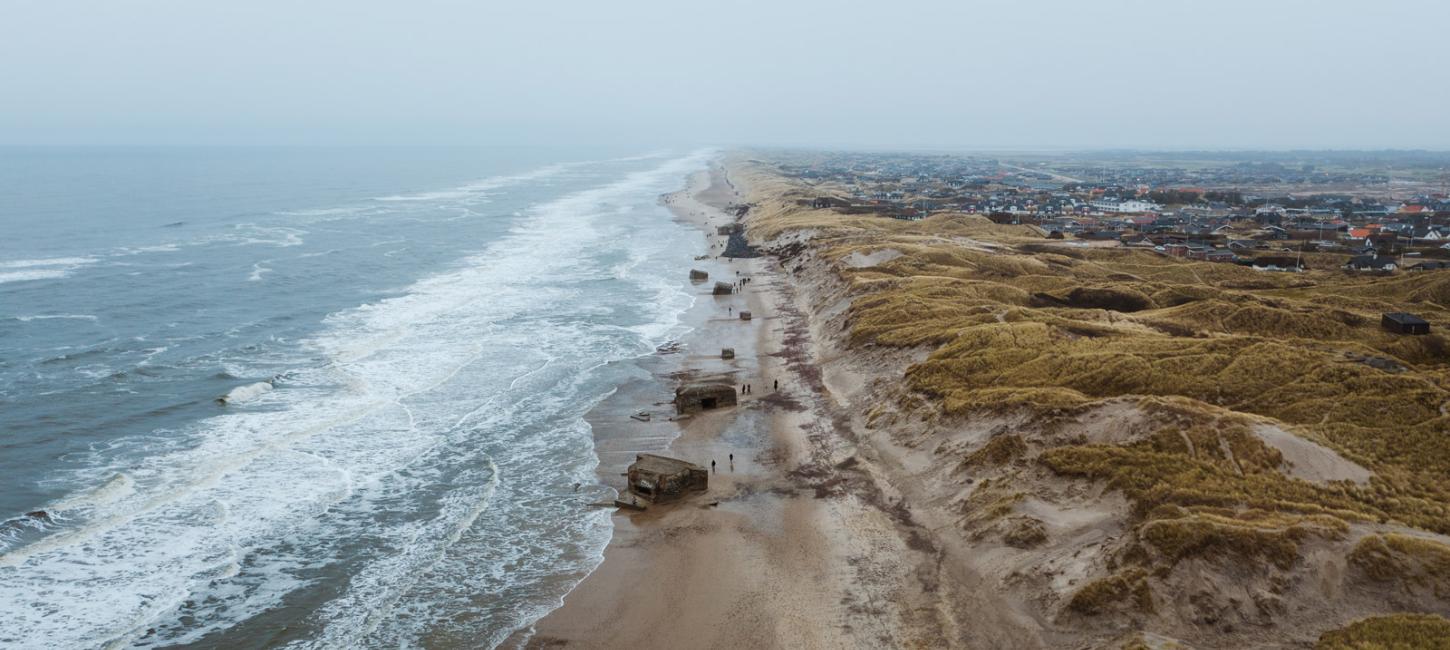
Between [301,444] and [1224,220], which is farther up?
[1224,220]

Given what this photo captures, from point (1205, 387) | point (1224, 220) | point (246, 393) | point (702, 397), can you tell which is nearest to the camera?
point (1205, 387)

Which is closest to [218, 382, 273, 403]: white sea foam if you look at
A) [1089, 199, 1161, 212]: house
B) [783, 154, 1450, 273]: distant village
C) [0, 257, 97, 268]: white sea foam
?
[0, 257, 97, 268]: white sea foam

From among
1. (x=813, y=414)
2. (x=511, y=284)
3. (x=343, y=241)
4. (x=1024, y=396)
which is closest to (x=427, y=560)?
(x=813, y=414)

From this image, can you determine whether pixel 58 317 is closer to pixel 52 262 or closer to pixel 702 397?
pixel 52 262

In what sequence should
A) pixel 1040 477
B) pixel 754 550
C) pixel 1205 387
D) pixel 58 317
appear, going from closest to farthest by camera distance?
pixel 754 550, pixel 1040 477, pixel 1205 387, pixel 58 317

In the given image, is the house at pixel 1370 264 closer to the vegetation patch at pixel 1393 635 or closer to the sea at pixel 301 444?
the sea at pixel 301 444

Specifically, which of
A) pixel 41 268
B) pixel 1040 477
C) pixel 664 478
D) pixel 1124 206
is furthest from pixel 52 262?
pixel 1124 206

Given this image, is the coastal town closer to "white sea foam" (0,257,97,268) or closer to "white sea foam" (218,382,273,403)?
"white sea foam" (218,382,273,403)

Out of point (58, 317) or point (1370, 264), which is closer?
point (58, 317)
